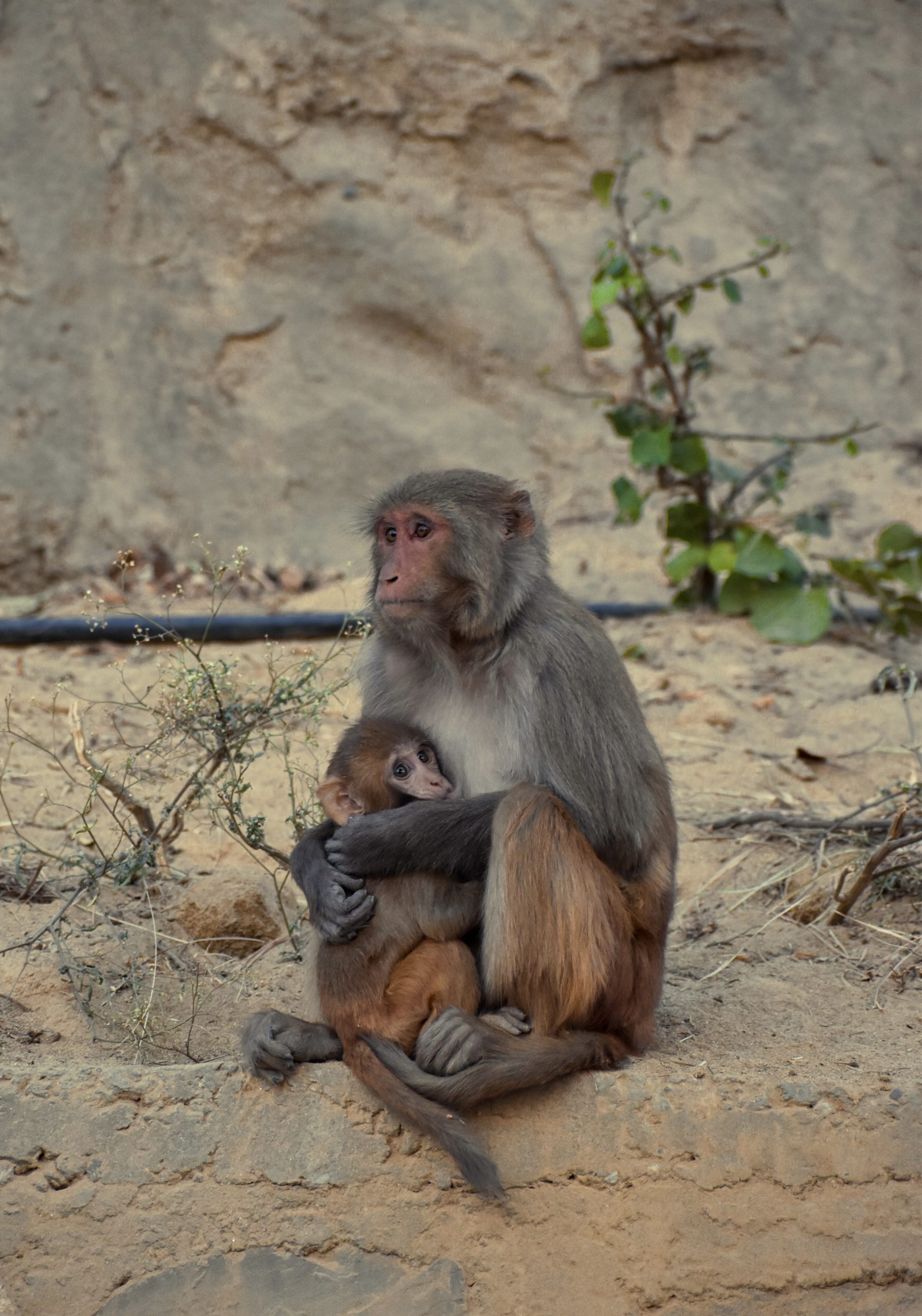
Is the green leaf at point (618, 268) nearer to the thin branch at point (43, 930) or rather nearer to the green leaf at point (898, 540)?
the green leaf at point (898, 540)

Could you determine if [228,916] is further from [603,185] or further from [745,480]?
[603,185]

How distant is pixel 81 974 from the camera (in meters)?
4.30

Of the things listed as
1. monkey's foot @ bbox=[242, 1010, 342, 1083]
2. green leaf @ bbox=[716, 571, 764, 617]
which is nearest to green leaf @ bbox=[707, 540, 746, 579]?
green leaf @ bbox=[716, 571, 764, 617]

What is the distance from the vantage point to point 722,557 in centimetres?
765

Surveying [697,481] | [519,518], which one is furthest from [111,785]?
[697,481]

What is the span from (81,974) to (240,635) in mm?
3478

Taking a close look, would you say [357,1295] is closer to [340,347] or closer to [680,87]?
[340,347]

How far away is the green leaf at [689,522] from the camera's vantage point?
7809 millimetres

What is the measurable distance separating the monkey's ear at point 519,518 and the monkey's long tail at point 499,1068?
4.72 feet

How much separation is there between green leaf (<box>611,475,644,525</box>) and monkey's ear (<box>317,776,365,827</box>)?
4.26 metres

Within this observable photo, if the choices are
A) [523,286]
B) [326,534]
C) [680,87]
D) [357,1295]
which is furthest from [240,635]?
[680,87]

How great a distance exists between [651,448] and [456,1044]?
15.6 ft

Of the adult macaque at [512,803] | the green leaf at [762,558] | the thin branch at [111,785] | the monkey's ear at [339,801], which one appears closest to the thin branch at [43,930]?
the thin branch at [111,785]

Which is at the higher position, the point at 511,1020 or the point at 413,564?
the point at 413,564
